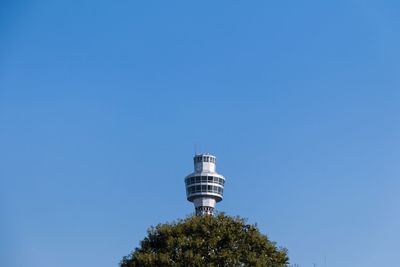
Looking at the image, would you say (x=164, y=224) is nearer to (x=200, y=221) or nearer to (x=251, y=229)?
(x=200, y=221)

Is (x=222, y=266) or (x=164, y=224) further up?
(x=164, y=224)

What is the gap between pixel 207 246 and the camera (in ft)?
198

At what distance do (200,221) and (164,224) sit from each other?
3.35 metres

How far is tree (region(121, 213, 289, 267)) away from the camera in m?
59.6

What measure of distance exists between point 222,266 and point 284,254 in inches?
259

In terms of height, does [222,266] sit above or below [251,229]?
below

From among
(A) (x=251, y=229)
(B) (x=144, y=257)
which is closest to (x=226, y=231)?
(A) (x=251, y=229)

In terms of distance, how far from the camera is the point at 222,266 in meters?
59.6

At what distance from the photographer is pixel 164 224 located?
62.5 m

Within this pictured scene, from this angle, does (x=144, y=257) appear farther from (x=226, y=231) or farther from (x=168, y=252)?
(x=226, y=231)

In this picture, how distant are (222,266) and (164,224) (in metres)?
6.81

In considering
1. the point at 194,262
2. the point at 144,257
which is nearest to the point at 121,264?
the point at 144,257

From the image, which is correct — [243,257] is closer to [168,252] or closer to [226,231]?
[226,231]

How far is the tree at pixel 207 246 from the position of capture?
59.6m
